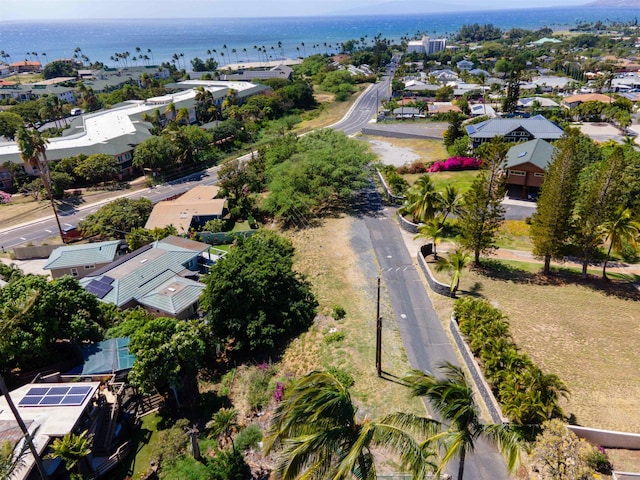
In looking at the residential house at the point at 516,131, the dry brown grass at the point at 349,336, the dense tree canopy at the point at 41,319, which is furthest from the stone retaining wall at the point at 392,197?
the dense tree canopy at the point at 41,319

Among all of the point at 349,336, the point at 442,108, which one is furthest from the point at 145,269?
the point at 442,108

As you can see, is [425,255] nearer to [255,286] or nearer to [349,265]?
[349,265]

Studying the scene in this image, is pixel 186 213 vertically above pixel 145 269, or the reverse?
pixel 145 269

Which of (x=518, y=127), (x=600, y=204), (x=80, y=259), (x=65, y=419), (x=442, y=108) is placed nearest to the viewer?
(x=65, y=419)

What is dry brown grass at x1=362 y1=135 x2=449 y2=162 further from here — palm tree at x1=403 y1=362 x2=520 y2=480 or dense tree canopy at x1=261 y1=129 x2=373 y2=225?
palm tree at x1=403 y1=362 x2=520 y2=480

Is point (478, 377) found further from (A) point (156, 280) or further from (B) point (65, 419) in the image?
(A) point (156, 280)

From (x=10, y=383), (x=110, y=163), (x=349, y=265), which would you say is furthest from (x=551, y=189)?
(x=110, y=163)

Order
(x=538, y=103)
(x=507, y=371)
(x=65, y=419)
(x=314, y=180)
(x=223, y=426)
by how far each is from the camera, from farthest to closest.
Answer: (x=538, y=103) → (x=314, y=180) → (x=223, y=426) → (x=507, y=371) → (x=65, y=419)
